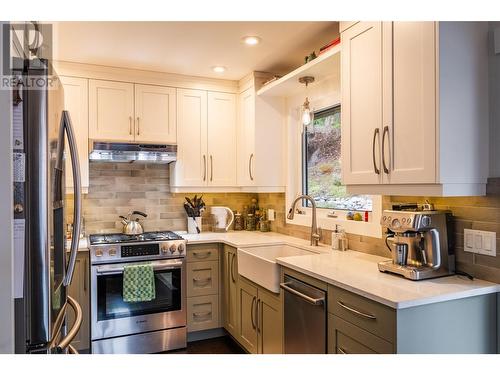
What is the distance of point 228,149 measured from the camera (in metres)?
3.51

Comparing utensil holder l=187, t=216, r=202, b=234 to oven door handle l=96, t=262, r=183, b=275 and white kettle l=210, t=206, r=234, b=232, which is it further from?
oven door handle l=96, t=262, r=183, b=275

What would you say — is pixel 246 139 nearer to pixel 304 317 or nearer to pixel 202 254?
pixel 202 254

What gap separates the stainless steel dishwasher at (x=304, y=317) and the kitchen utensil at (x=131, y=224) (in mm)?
1594

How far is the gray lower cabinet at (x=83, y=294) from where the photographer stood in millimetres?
2664

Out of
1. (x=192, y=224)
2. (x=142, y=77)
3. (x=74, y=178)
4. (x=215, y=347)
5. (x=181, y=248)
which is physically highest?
(x=142, y=77)

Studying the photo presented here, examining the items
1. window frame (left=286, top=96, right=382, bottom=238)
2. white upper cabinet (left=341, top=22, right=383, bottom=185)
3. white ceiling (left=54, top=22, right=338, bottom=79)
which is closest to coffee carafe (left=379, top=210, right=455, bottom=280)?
white upper cabinet (left=341, top=22, right=383, bottom=185)

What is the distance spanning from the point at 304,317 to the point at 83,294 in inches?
65.5

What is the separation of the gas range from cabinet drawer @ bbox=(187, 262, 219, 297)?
0.63 ft

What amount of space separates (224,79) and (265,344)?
2.33 metres

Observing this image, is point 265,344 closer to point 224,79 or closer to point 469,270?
point 469,270

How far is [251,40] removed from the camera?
2.51 m

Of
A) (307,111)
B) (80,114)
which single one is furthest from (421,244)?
(80,114)

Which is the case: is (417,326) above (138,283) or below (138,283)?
above
